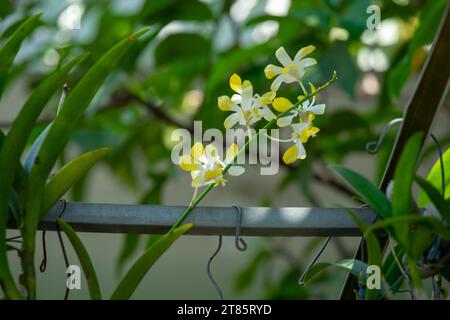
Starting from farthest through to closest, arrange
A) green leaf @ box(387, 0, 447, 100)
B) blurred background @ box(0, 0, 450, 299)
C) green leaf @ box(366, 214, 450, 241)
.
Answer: blurred background @ box(0, 0, 450, 299) → green leaf @ box(387, 0, 447, 100) → green leaf @ box(366, 214, 450, 241)

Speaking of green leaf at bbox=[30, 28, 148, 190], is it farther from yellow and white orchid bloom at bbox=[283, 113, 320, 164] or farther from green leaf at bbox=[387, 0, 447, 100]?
green leaf at bbox=[387, 0, 447, 100]

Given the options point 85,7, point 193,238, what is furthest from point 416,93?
point 193,238

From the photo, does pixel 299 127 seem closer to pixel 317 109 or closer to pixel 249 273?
pixel 317 109

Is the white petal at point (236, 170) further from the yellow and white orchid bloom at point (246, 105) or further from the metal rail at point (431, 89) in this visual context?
the metal rail at point (431, 89)

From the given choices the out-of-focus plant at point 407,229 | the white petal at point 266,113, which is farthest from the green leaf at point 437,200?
the white petal at point 266,113

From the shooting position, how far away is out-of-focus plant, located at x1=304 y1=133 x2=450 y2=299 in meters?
0.38

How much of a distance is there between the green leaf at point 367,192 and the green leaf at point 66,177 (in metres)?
0.15

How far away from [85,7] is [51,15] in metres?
0.12

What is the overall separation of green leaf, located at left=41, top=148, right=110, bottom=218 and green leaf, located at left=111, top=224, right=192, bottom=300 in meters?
0.07

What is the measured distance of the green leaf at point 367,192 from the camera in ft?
1.33

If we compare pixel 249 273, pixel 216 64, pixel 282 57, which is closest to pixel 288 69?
pixel 282 57

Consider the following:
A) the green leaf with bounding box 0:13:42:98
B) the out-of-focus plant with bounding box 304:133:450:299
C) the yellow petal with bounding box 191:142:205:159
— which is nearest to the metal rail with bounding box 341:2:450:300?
the out-of-focus plant with bounding box 304:133:450:299
